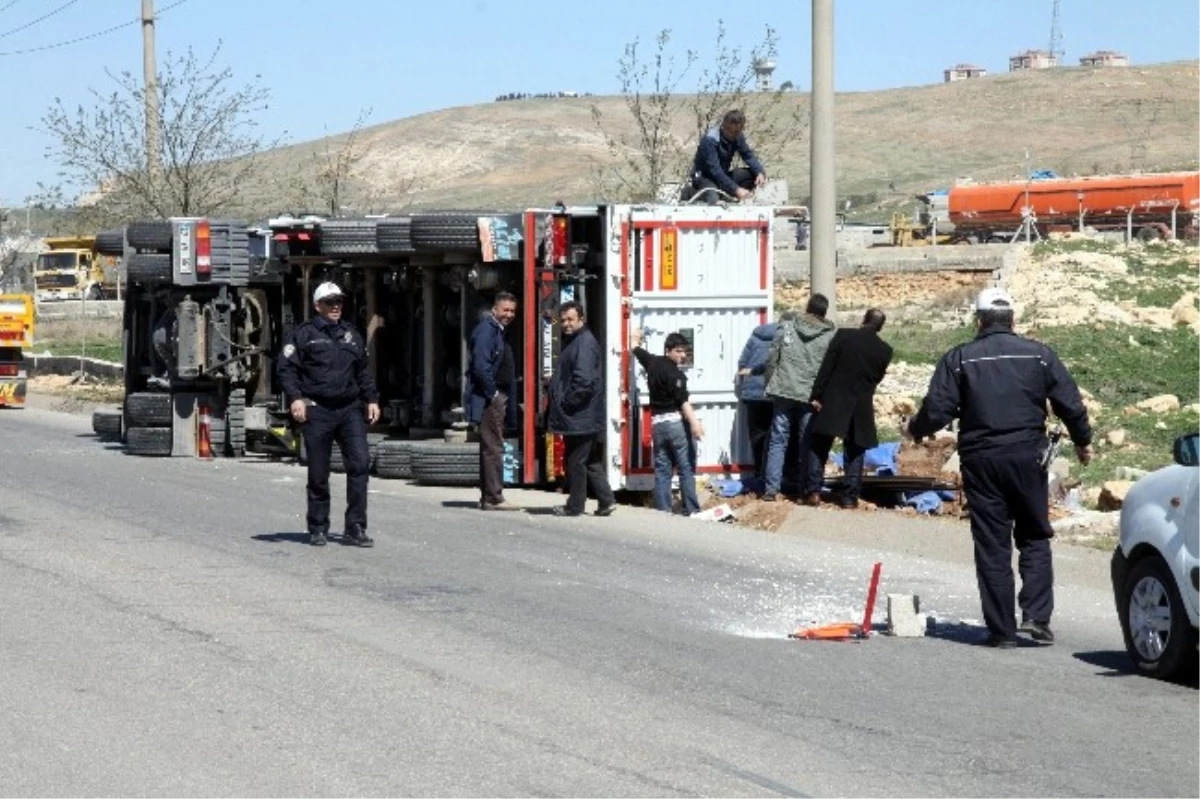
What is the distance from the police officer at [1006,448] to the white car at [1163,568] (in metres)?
0.64

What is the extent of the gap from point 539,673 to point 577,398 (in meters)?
7.57

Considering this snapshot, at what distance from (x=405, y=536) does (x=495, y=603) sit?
146 inches

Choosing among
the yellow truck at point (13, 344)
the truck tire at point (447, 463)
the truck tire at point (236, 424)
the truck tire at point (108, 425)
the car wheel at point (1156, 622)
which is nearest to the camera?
the car wheel at point (1156, 622)

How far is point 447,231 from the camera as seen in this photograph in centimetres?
2095

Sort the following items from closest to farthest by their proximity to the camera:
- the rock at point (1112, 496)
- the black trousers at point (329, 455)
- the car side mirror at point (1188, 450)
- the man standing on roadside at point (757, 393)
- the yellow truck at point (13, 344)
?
the car side mirror at point (1188, 450) → the black trousers at point (329, 455) → the rock at point (1112, 496) → the man standing on roadside at point (757, 393) → the yellow truck at point (13, 344)

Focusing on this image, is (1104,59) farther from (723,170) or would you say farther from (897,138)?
(723,170)

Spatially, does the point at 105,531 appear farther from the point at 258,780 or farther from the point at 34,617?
the point at 258,780

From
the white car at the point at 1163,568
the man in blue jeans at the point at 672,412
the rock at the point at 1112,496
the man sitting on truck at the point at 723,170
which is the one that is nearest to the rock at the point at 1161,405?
the man sitting on truck at the point at 723,170

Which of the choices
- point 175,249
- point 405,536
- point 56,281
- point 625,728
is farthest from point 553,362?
point 56,281

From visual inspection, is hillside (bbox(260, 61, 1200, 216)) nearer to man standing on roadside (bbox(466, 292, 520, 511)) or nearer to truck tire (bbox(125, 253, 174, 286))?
truck tire (bbox(125, 253, 174, 286))

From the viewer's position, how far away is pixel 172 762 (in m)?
8.67

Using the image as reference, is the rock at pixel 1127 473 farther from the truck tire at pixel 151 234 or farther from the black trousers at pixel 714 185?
the truck tire at pixel 151 234

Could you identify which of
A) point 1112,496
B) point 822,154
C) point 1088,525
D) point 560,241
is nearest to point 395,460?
point 560,241

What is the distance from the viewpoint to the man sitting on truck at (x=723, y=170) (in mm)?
20750
